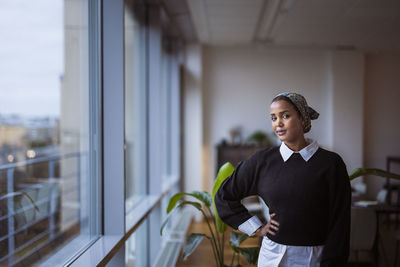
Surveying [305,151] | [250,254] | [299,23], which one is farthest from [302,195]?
[299,23]

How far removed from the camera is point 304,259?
136 centimetres

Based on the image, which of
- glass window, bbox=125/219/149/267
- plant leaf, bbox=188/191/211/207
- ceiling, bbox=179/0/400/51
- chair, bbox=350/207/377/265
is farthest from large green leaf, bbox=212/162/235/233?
ceiling, bbox=179/0/400/51

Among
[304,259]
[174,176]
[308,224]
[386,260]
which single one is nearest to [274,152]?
[308,224]

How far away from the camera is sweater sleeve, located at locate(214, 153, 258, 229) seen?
149cm

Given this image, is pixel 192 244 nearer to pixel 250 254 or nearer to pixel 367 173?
pixel 250 254

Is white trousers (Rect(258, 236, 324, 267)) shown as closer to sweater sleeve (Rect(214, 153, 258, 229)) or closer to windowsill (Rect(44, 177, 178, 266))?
sweater sleeve (Rect(214, 153, 258, 229))

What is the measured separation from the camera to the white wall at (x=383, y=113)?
8.05 feet

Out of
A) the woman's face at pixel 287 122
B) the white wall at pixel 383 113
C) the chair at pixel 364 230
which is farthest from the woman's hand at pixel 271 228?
the chair at pixel 364 230

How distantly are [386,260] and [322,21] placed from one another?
2585 mm

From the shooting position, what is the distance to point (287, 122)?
1345mm

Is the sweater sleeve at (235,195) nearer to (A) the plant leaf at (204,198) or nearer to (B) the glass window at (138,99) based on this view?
(A) the plant leaf at (204,198)

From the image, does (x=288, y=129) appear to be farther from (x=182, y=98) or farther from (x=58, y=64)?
(x=58, y=64)

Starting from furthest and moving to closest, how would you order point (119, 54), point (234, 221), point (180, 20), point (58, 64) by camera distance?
1. point (58, 64)
2. point (180, 20)
3. point (119, 54)
4. point (234, 221)

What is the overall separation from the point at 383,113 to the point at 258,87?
2993mm
